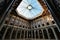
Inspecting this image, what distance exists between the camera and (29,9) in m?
25.6

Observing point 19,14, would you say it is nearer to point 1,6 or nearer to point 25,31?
point 25,31

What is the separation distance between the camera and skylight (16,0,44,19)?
2435 centimetres

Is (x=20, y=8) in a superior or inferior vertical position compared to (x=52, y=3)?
superior

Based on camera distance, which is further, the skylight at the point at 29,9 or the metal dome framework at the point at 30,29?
the skylight at the point at 29,9

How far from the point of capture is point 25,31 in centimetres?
2502

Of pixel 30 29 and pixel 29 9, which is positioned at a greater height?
pixel 29 9

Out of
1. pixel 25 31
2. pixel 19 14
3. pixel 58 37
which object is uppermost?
pixel 19 14

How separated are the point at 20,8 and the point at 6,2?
8.47 meters

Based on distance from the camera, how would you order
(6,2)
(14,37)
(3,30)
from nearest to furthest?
1. (6,2)
2. (3,30)
3. (14,37)

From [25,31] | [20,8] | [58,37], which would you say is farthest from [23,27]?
[58,37]

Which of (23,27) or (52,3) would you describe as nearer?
(52,3)

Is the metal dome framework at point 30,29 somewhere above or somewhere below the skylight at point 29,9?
below

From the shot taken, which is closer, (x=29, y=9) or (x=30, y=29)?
(x=30, y=29)

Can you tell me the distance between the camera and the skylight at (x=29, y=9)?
959 inches
